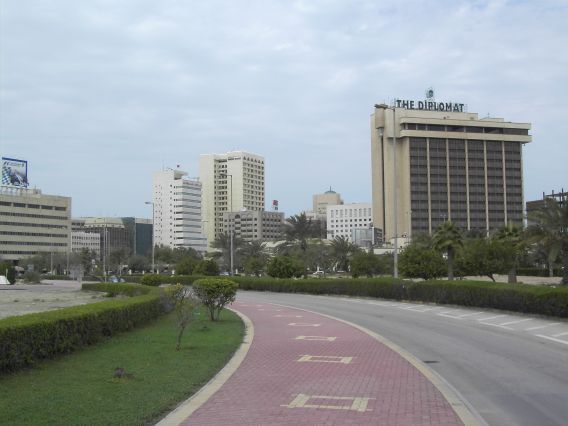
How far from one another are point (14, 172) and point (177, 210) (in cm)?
3800

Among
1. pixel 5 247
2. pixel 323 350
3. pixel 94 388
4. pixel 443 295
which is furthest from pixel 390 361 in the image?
pixel 5 247

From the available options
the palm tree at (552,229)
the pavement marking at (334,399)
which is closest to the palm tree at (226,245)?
the palm tree at (552,229)

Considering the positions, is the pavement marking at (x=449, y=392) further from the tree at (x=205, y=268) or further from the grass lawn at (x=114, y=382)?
the tree at (x=205, y=268)

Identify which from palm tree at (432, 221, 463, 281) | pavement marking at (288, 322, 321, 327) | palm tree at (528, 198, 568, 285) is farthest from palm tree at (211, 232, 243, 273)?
pavement marking at (288, 322, 321, 327)

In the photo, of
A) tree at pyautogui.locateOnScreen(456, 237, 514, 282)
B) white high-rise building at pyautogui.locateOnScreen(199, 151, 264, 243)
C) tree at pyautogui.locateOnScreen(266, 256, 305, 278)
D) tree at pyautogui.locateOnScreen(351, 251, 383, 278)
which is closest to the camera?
tree at pyautogui.locateOnScreen(456, 237, 514, 282)

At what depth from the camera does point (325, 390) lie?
32.1 feet

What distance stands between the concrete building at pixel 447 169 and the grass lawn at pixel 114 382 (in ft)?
406

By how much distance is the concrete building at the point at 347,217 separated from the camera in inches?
7156

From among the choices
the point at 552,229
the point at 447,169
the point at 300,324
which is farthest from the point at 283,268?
the point at 447,169

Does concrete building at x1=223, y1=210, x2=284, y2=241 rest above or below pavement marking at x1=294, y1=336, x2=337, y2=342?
above

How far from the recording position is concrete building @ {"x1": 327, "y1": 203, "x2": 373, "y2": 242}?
18175cm

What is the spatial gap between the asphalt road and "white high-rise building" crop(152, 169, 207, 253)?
114 metres

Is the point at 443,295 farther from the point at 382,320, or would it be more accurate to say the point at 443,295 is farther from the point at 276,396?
the point at 276,396

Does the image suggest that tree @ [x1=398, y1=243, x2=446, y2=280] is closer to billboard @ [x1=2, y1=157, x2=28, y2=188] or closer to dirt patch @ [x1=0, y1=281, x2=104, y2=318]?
dirt patch @ [x1=0, y1=281, x2=104, y2=318]
